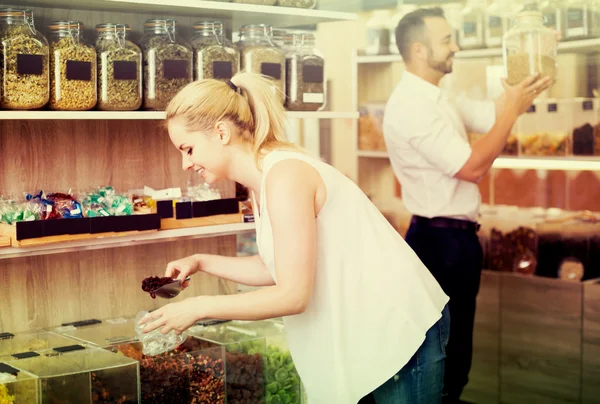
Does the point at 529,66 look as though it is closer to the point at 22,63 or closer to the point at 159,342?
the point at 159,342

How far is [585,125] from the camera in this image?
3689 mm

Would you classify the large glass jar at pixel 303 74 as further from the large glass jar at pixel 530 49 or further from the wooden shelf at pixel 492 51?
the wooden shelf at pixel 492 51

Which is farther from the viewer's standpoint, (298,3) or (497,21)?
(497,21)

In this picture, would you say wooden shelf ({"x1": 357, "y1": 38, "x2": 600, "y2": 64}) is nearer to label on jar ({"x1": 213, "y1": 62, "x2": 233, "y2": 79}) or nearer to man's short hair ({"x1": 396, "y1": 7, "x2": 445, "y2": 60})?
man's short hair ({"x1": 396, "y1": 7, "x2": 445, "y2": 60})

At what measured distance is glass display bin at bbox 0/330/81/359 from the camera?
247cm

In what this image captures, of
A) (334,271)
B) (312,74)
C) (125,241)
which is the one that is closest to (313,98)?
(312,74)

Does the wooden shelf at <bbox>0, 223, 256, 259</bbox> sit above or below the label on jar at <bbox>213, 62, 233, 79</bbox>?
below

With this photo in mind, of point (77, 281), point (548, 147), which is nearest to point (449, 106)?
point (548, 147)

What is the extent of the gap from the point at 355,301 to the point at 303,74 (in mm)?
1138

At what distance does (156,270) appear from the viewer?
116 inches

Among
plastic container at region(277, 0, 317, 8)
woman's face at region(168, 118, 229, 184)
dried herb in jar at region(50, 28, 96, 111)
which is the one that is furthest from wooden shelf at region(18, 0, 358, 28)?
woman's face at region(168, 118, 229, 184)

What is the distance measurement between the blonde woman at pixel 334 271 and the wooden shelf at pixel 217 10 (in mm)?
616

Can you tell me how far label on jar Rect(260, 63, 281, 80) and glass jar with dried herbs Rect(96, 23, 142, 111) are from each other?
1.40 ft

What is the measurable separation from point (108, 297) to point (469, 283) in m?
1.46
